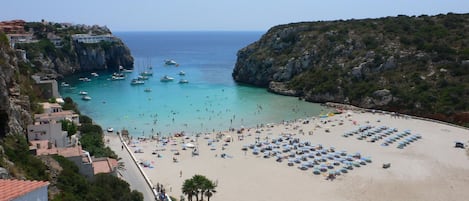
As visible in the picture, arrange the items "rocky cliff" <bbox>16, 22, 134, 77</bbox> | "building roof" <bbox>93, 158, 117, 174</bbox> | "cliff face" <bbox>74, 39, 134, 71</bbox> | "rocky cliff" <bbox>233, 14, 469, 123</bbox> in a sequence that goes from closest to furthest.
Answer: "building roof" <bbox>93, 158, 117, 174</bbox> < "rocky cliff" <bbox>233, 14, 469, 123</bbox> < "rocky cliff" <bbox>16, 22, 134, 77</bbox> < "cliff face" <bbox>74, 39, 134, 71</bbox>

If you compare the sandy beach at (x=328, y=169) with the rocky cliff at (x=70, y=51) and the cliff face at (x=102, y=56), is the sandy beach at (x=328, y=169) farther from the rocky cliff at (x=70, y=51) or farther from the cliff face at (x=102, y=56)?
the cliff face at (x=102, y=56)

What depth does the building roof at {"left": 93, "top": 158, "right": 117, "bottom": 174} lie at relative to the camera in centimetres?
2445

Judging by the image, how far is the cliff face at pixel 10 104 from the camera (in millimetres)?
21531

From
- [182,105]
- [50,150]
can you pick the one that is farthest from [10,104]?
[182,105]

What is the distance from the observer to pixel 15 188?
968cm

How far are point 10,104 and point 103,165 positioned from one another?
235 inches

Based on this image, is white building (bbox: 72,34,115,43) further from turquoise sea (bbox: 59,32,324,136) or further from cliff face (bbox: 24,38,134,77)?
turquoise sea (bbox: 59,32,324,136)

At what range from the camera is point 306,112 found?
183 feet

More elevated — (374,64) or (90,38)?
(374,64)

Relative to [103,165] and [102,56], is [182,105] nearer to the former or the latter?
[103,165]

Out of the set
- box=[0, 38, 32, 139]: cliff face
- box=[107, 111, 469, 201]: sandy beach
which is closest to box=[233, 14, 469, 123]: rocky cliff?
box=[107, 111, 469, 201]: sandy beach

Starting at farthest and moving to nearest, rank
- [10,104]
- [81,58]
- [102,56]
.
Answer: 1. [102,56]
2. [81,58]
3. [10,104]

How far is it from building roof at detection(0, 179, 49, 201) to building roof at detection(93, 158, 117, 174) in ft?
46.9

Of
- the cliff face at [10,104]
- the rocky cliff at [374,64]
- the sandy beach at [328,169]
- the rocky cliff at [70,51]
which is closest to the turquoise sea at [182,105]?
the rocky cliff at [374,64]
